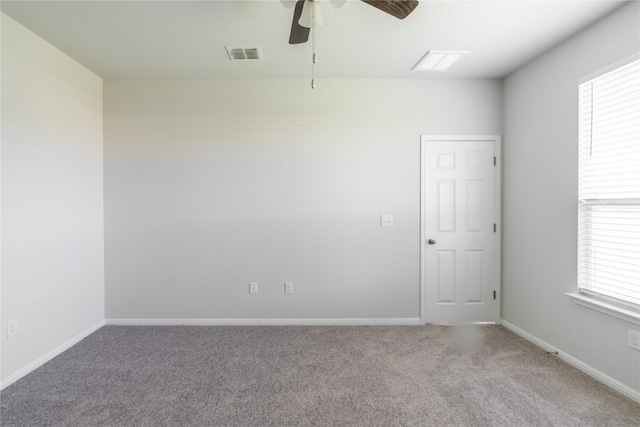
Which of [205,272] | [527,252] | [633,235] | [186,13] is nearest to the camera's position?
[633,235]

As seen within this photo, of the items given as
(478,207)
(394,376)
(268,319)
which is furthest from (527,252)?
(268,319)

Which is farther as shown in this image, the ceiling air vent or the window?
the ceiling air vent

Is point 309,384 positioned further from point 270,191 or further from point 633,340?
point 633,340

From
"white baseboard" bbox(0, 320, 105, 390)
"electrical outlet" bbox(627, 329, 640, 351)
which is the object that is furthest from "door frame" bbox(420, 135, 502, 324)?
"white baseboard" bbox(0, 320, 105, 390)

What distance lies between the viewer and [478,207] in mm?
3312

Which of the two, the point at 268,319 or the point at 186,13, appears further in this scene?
the point at 268,319

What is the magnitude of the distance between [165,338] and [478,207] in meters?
3.52

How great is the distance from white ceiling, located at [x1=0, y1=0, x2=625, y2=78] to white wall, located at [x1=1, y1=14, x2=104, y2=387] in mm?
292

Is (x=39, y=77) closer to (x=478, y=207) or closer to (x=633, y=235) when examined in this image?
(x=478, y=207)

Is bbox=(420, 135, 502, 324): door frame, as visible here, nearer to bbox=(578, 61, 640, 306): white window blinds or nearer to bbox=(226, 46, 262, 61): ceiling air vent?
bbox=(578, 61, 640, 306): white window blinds

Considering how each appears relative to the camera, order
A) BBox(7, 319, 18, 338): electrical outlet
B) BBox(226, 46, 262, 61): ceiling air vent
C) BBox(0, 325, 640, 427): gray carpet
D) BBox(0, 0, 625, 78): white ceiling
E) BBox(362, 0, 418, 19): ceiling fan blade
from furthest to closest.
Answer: BBox(226, 46, 262, 61): ceiling air vent
BBox(7, 319, 18, 338): electrical outlet
BBox(0, 0, 625, 78): white ceiling
BBox(0, 325, 640, 427): gray carpet
BBox(362, 0, 418, 19): ceiling fan blade

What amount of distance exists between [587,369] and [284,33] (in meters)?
3.53

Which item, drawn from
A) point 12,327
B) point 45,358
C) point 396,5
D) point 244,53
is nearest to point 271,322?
point 45,358

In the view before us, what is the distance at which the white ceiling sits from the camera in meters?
2.10
